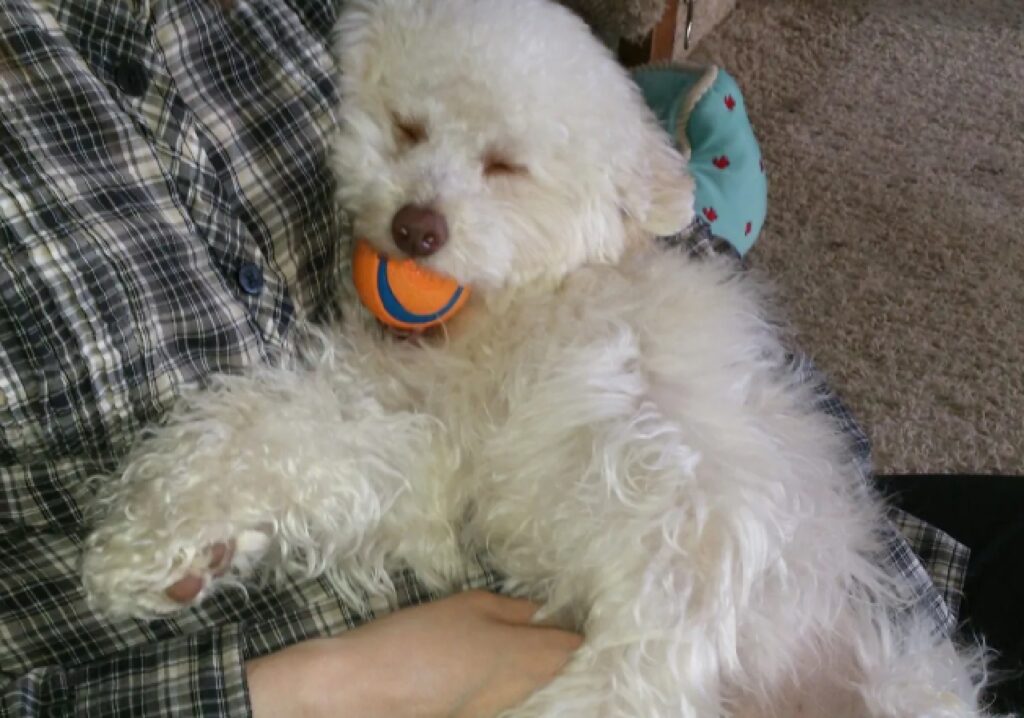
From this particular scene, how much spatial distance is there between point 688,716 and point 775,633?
11 centimetres

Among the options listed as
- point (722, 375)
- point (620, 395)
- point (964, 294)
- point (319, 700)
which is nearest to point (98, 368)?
point (319, 700)

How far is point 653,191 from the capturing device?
95 cm

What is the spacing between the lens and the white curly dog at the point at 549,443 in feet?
2.52

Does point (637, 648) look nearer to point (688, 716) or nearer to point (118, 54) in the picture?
point (688, 716)

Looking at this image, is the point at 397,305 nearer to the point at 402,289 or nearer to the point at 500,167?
the point at 402,289

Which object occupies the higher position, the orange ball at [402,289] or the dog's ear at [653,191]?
the dog's ear at [653,191]

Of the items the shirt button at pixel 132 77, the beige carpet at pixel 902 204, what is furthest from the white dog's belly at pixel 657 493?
the beige carpet at pixel 902 204

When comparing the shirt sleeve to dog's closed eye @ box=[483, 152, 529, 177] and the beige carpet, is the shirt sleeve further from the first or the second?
the beige carpet

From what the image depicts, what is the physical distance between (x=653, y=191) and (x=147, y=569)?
587 mm

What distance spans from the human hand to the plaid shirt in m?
0.05

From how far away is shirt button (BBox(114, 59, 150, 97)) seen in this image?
77 centimetres

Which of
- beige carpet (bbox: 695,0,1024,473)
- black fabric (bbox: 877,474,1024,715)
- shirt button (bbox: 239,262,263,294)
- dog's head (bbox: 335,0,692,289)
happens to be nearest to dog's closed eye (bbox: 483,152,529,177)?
dog's head (bbox: 335,0,692,289)

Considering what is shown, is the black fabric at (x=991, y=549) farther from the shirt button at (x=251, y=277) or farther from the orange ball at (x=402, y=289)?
the shirt button at (x=251, y=277)

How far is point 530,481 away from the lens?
83 cm
